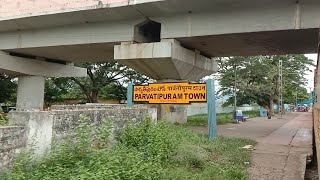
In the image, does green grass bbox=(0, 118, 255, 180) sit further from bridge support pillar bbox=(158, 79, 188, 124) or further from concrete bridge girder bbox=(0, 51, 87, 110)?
concrete bridge girder bbox=(0, 51, 87, 110)

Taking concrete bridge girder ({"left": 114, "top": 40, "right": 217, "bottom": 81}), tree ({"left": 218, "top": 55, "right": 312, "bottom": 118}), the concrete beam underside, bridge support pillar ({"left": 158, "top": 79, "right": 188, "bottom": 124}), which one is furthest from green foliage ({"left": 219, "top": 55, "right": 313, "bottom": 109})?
concrete bridge girder ({"left": 114, "top": 40, "right": 217, "bottom": 81})

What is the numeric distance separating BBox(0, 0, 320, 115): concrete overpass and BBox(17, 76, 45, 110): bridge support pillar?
146 inches

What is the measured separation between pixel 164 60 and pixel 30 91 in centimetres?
1325

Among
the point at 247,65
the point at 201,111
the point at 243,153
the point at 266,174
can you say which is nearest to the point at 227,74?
the point at 247,65

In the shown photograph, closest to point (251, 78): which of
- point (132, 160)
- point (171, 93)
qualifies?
point (171, 93)

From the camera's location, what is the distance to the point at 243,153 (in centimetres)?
1057

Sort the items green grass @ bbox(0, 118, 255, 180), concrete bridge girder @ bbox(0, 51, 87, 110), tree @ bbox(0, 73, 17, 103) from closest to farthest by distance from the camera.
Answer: green grass @ bbox(0, 118, 255, 180) → concrete bridge girder @ bbox(0, 51, 87, 110) → tree @ bbox(0, 73, 17, 103)

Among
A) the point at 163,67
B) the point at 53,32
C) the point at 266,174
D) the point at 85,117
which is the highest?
the point at 53,32

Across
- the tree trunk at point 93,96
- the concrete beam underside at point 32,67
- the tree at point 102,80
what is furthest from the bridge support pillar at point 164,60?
the tree trunk at point 93,96

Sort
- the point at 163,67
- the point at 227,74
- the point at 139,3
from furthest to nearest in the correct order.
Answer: the point at 227,74 → the point at 163,67 → the point at 139,3

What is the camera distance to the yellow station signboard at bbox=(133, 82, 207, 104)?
12516 millimetres

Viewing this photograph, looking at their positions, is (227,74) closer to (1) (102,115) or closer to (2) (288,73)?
(2) (288,73)

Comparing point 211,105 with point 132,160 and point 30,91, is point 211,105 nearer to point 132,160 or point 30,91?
point 132,160

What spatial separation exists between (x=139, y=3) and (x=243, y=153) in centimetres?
849
